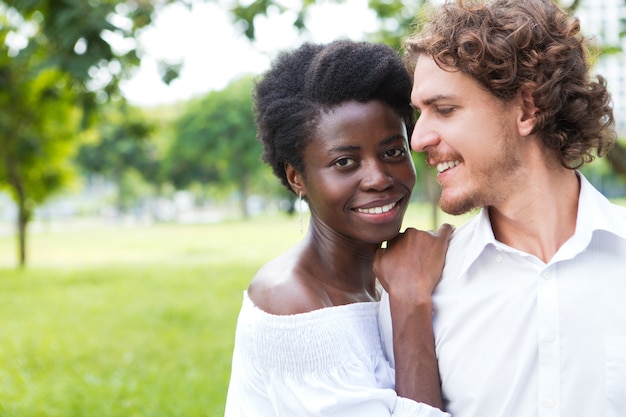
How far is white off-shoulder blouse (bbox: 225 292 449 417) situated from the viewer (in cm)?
234

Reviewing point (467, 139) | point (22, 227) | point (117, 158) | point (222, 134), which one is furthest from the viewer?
point (117, 158)

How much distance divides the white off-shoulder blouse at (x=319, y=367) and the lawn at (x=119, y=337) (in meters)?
3.96

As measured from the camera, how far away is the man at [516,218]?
2211 mm

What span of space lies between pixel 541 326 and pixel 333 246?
0.83 m

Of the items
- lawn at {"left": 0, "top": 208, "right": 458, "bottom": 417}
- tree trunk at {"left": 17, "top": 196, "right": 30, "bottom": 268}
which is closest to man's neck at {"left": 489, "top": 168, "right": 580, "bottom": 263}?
lawn at {"left": 0, "top": 208, "right": 458, "bottom": 417}

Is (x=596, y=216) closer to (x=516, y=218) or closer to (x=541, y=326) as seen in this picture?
(x=516, y=218)

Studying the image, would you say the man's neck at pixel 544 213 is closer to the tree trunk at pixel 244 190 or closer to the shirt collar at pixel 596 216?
the shirt collar at pixel 596 216

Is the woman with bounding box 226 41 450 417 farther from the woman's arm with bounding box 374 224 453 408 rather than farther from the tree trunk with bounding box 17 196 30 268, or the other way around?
the tree trunk with bounding box 17 196 30 268

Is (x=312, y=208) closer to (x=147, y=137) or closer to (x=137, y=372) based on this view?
(x=137, y=372)

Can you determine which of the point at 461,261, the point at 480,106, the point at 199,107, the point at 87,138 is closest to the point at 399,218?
the point at 461,261

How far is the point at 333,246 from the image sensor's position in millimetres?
2756

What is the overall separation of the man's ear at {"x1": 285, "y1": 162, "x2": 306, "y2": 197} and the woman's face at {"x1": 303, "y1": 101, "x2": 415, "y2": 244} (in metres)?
0.09

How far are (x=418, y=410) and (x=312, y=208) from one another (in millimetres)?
850

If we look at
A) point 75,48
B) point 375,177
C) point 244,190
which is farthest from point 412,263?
point 244,190
